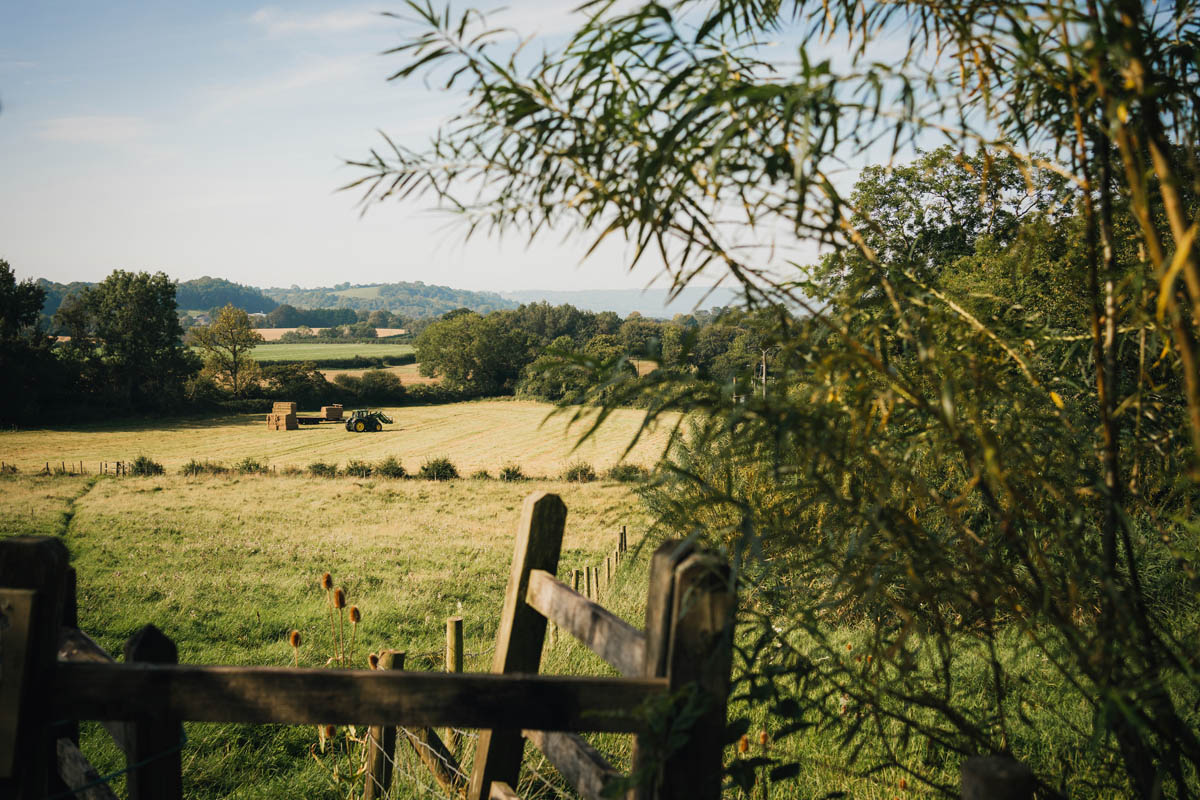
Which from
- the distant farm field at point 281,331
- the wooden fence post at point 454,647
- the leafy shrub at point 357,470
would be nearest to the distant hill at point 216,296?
the distant farm field at point 281,331

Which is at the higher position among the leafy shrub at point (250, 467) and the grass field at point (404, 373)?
the grass field at point (404, 373)

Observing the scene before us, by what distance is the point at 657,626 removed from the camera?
1412 mm

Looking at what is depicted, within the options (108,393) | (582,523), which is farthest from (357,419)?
(582,523)

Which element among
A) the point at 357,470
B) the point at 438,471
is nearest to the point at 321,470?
the point at 357,470

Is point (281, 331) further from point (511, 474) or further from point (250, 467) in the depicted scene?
point (511, 474)

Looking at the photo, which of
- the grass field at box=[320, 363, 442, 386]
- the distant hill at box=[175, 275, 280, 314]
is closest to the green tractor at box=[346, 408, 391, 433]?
the grass field at box=[320, 363, 442, 386]

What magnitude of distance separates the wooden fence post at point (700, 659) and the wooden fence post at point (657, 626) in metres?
0.02

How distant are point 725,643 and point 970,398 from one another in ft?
2.38

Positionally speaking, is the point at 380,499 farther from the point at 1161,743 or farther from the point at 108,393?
the point at 108,393

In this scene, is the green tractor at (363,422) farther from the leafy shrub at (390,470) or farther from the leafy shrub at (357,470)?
the leafy shrub at (390,470)

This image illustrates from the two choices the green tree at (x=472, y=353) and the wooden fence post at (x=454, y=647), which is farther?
the green tree at (x=472, y=353)

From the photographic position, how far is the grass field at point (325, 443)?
43250 millimetres

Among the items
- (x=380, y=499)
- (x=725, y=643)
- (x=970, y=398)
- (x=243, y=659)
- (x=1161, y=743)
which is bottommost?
(x=380, y=499)

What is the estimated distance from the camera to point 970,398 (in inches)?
59.1
